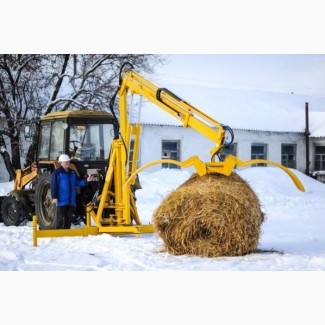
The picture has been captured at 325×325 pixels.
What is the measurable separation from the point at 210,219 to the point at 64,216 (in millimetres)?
2611

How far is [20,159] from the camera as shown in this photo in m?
11.3

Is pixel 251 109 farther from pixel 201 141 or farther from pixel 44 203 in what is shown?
pixel 44 203

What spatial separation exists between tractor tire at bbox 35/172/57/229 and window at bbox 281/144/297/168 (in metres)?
2.85

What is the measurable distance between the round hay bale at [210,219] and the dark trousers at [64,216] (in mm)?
2019

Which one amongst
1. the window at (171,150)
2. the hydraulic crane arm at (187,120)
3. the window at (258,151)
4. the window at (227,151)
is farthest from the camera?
the window at (171,150)

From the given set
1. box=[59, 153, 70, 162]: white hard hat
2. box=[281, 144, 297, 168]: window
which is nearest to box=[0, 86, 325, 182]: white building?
box=[281, 144, 297, 168]: window

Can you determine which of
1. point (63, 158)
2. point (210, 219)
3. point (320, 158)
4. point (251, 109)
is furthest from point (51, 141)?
point (320, 158)

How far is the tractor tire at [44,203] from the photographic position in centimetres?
1060

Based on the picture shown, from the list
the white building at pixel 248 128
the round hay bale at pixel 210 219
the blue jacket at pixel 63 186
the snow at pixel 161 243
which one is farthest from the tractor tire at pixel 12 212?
the round hay bale at pixel 210 219

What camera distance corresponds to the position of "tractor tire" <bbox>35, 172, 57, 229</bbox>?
34.8ft

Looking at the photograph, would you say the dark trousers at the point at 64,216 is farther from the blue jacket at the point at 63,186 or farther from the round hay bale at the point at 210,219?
the round hay bale at the point at 210,219

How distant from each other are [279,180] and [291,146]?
275 centimetres

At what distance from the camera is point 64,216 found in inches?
402

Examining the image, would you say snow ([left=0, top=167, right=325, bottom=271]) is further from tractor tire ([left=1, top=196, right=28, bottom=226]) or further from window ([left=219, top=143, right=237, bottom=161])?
window ([left=219, top=143, right=237, bottom=161])
